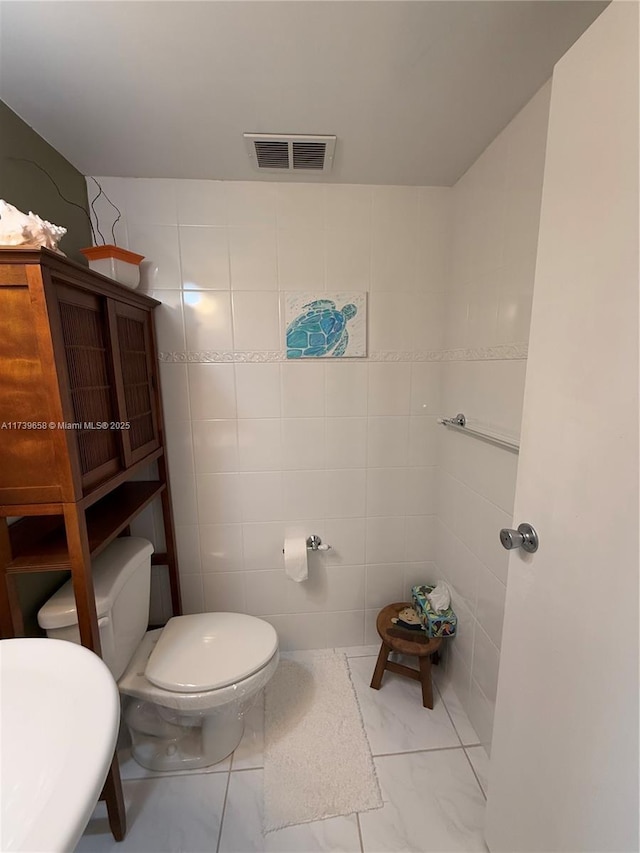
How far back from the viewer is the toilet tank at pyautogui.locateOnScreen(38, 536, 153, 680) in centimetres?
103

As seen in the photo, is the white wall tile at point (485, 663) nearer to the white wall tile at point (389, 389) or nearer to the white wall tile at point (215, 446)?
the white wall tile at point (389, 389)

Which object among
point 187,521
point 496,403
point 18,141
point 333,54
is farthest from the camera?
point 187,521

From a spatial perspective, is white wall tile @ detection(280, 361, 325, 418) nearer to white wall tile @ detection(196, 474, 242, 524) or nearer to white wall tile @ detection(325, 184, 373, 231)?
white wall tile @ detection(196, 474, 242, 524)

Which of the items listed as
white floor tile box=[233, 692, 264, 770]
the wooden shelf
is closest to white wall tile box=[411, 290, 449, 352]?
the wooden shelf

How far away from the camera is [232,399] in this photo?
1.55 meters

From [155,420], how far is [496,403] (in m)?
1.28

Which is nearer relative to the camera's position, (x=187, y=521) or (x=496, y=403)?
(x=496, y=403)

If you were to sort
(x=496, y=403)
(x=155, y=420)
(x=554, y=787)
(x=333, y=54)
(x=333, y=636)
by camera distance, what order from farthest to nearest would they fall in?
(x=333, y=636), (x=155, y=420), (x=496, y=403), (x=333, y=54), (x=554, y=787)

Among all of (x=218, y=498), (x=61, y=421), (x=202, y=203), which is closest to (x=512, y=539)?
(x=61, y=421)

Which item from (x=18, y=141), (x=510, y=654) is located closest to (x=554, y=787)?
(x=510, y=654)

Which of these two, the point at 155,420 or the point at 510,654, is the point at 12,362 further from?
the point at 510,654

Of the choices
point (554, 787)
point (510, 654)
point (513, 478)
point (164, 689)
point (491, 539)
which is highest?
point (513, 478)

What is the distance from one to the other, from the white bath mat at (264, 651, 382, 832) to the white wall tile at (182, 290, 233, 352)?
150 cm

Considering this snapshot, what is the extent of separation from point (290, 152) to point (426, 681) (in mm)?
2060
